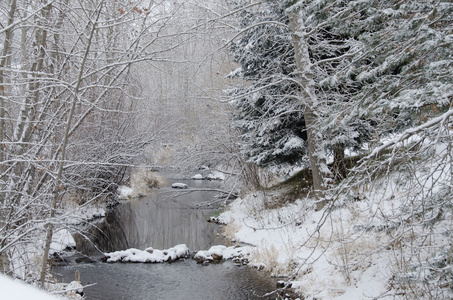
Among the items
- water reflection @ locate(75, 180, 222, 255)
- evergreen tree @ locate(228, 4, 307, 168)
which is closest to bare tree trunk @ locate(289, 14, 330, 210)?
Answer: evergreen tree @ locate(228, 4, 307, 168)

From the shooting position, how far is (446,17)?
3.74 meters

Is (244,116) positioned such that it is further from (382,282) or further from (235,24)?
(382,282)

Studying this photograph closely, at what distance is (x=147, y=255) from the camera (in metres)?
9.09

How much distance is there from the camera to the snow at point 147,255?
8.98 meters

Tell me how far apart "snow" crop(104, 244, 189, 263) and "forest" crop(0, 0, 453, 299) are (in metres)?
2.05

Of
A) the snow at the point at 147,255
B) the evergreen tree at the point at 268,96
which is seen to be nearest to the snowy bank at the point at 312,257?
the evergreen tree at the point at 268,96

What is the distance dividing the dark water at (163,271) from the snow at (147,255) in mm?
233

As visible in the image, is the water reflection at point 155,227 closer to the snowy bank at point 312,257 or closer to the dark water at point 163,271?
the dark water at point 163,271

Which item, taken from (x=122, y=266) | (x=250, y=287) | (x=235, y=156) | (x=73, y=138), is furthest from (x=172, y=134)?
(x=250, y=287)

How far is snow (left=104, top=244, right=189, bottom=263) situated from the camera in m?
8.98

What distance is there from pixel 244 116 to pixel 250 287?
5.84 meters

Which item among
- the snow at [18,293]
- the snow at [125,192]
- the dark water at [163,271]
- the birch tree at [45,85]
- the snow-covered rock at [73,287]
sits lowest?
the dark water at [163,271]

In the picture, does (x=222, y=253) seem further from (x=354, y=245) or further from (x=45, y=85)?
(x=45, y=85)

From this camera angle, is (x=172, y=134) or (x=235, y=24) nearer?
(x=235, y=24)
